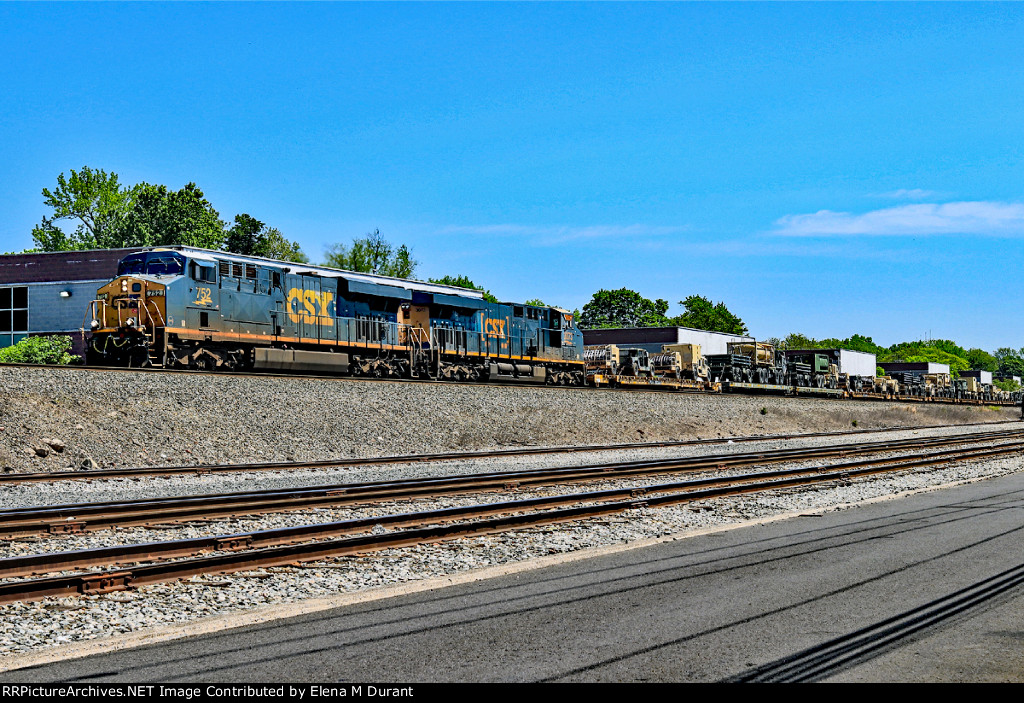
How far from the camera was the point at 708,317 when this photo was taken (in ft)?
381

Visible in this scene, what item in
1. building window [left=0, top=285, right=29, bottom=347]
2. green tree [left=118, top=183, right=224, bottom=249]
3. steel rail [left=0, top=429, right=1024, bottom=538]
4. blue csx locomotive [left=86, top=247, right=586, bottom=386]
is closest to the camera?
steel rail [left=0, top=429, right=1024, bottom=538]

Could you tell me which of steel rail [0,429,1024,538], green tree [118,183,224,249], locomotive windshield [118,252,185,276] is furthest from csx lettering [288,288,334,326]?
green tree [118,183,224,249]

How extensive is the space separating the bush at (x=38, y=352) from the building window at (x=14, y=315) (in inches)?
115

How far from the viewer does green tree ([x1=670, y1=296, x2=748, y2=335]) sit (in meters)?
114

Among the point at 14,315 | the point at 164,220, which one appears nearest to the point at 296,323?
the point at 14,315

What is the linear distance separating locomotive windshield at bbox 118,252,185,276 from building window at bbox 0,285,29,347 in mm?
20256

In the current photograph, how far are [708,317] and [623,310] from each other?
12.5 metres

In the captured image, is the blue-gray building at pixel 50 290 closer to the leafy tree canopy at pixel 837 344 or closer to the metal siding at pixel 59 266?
the metal siding at pixel 59 266

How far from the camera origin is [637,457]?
2219 centimetres

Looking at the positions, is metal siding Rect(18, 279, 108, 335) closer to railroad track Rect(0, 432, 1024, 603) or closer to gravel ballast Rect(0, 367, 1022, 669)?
gravel ballast Rect(0, 367, 1022, 669)

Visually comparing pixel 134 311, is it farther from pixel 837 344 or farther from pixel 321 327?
pixel 837 344
